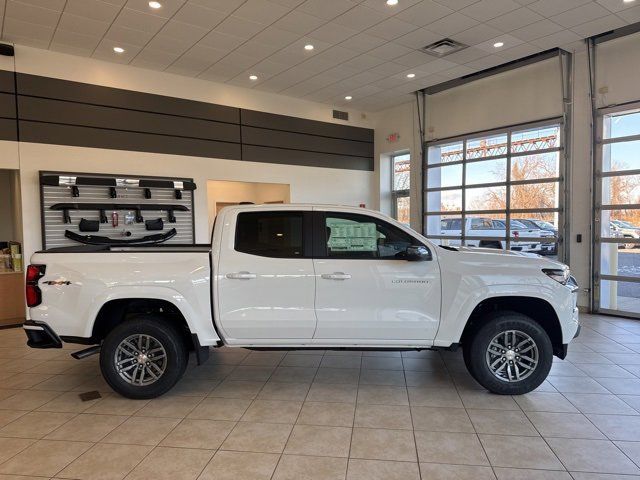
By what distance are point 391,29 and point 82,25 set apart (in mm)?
4263

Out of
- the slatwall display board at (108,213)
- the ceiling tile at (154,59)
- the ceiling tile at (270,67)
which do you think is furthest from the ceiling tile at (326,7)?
the slatwall display board at (108,213)

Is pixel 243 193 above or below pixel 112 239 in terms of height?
above

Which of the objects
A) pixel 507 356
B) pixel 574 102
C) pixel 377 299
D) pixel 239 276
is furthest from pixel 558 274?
pixel 574 102

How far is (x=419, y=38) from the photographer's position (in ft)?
21.2

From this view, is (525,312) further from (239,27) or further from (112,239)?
(112,239)

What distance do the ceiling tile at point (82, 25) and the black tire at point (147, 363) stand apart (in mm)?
4366

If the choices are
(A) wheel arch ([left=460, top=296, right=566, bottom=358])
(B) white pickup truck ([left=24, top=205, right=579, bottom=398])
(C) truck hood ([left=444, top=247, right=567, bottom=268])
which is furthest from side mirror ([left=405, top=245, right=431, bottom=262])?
Result: (A) wheel arch ([left=460, top=296, right=566, bottom=358])

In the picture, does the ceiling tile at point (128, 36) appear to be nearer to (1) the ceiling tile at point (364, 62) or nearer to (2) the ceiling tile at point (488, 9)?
(1) the ceiling tile at point (364, 62)

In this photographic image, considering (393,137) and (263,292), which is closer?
(263,292)

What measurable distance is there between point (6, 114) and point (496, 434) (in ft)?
24.6

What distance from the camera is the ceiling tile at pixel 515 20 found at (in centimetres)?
574

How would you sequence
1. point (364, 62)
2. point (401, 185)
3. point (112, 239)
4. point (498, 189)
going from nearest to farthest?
1. point (112, 239)
2. point (364, 62)
3. point (498, 189)
4. point (401, 185)

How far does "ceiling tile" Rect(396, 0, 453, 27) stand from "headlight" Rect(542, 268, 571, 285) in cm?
371

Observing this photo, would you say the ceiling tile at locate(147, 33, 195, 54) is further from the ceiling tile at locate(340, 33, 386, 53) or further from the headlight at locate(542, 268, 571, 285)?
the headlight at locate(542, 268, 571, 285)
